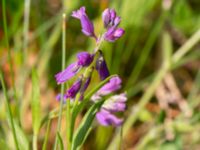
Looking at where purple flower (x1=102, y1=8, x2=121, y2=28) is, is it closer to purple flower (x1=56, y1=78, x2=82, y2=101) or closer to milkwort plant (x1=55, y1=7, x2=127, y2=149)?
milkwort plant (x1=55, y1=7, x2=127, y2=149)

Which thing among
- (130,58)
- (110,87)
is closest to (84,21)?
(110,87)

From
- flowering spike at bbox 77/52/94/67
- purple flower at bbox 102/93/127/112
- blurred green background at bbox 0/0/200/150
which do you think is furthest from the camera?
blurred green background at bbox 0/0/200/150

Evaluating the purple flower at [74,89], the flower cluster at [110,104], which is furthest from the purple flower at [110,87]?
the purple flower at [74,89]

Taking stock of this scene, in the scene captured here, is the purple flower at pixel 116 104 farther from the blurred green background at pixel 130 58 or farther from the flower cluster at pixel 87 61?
the blurred green background at pixel 130 58

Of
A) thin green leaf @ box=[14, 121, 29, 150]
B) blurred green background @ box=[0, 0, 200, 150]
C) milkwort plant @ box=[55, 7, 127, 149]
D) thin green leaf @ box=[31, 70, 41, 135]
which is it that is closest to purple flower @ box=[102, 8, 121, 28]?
milkwort plant @ box=[55, 7, 127, 149]

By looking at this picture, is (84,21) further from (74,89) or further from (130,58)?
(130,58)

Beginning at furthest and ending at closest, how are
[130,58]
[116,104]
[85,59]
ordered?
1. [130,58]
2. [116,104]
3. [85,59]

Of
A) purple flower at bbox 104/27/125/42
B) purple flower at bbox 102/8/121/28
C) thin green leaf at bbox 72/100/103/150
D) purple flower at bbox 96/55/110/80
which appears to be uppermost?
purple flower at bbox 102/8/121/28

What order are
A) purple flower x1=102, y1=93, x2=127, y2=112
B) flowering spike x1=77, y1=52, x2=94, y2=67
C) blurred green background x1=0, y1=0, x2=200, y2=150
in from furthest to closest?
1. blurred green background x1=0, y1=0, x2=200, y2=150
2. purple flower x1=102, y1=93, x2=127, y2=112
3. flowering spike x1=77, y1=52, x2=94, y2=67

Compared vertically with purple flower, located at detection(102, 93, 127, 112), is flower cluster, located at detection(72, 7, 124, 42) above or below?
above
